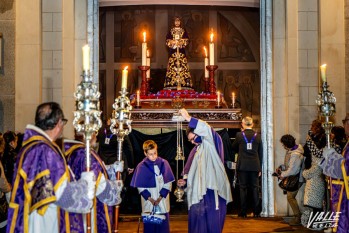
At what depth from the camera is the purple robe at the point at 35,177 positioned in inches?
244

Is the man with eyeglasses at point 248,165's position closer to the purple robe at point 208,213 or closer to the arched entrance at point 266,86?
the arched entrance at point 266,86

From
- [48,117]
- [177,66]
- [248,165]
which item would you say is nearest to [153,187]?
[248,165]

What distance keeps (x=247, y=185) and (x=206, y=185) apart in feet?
14.8

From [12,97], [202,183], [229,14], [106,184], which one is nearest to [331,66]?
[202,183]

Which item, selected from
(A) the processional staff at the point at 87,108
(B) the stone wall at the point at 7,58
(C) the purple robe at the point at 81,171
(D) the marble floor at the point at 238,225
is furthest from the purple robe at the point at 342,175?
(B) the stone wall at the point at 7,58

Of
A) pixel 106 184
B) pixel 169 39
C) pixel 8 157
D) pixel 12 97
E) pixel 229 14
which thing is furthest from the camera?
pixel 229 14

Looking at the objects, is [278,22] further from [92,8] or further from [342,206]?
[342,206]

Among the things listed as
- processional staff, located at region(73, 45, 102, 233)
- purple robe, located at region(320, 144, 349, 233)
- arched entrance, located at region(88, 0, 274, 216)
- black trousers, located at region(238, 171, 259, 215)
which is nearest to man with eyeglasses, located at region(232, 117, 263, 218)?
black trousers, located at region(238, 171, 259, 215)

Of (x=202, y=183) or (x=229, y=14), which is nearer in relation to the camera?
(x=202, y=183)

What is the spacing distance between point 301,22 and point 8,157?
22.3 ft

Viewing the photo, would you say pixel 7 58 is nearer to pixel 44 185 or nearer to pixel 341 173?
pixel 341 173

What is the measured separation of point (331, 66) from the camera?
1323 cm

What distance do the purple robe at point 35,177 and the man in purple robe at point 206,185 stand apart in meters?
3.91

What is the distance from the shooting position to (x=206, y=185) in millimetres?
10031
